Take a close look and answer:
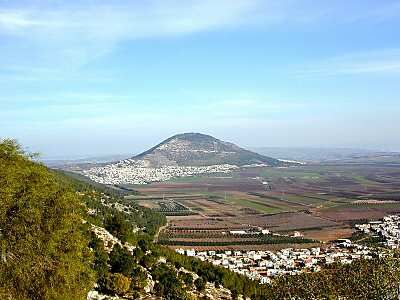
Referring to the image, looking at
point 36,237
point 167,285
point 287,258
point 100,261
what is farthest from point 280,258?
point 36,237

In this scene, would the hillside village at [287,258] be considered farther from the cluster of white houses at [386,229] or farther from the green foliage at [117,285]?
the green foliage at [117,285]

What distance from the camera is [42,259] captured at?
17.2m

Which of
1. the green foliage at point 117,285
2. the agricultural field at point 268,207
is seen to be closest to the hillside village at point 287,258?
the agricultural field at point 268,207

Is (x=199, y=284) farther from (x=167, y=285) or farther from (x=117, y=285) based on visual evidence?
(x=117, y=285)

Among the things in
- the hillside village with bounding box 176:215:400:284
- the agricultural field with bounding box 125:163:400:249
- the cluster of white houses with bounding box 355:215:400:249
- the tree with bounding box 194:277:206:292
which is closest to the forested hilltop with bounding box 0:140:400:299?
the tree with bounding box 194:277:206:292

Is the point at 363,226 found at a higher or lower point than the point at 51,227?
lower

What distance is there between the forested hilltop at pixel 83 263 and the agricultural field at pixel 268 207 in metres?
34.0

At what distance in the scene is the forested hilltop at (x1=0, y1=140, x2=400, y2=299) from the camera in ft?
54.8

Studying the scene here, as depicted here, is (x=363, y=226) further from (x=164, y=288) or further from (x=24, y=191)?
(x=24, y=191)

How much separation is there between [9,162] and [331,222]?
292 feet

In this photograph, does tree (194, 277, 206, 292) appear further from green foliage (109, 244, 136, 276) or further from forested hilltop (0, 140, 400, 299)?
green foliage (109, 244, 136, 276)

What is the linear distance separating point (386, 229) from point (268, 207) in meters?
40.6

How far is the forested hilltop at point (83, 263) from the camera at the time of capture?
54.8 ft

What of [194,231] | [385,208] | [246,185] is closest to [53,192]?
[194,231]
